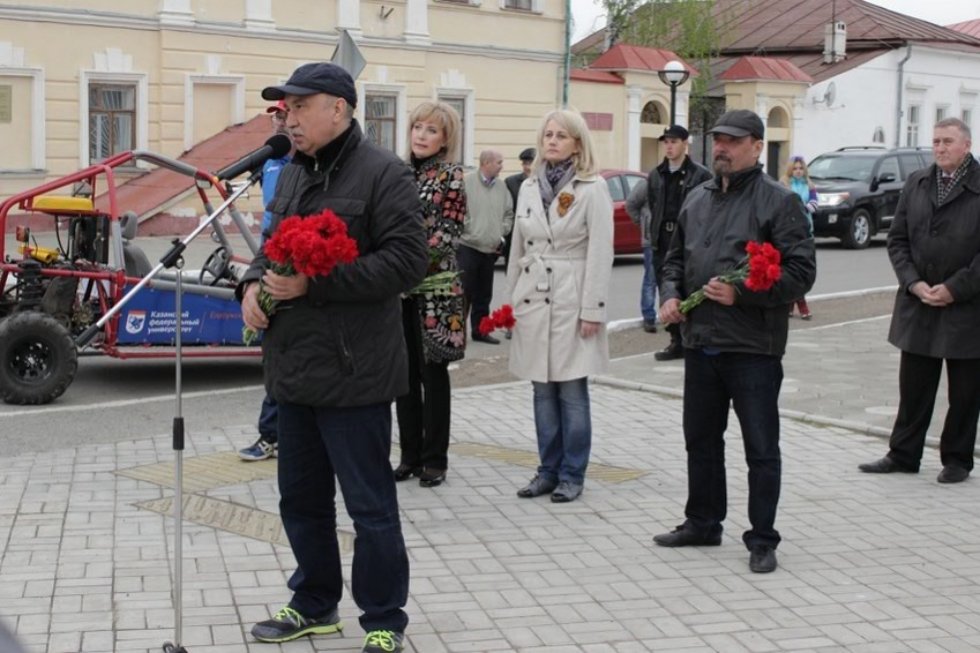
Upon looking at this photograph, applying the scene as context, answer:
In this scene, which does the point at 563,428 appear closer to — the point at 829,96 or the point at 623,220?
the point at 623,220

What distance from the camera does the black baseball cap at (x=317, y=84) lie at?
16.8 ft

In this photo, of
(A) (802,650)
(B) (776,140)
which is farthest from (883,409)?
(B) (776,140)

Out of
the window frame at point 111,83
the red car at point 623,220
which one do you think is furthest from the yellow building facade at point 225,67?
the red car at point 623,220

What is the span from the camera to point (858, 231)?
27.7 metres

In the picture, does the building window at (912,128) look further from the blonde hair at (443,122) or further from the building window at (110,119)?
the blonde hair at (443,122)

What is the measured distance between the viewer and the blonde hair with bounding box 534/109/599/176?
300 inches

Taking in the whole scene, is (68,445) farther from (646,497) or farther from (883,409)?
(883,409)

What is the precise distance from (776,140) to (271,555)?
3605cm

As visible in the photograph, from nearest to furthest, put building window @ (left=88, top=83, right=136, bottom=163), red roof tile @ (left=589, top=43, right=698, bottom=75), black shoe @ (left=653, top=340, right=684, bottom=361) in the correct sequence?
black shoe @ (left=653, top=340, right=684, bottom=361)
building window @ (left=88, top=83, right=136, bottom=163)
red roof tile @ (left=589, top=43, right=698, bottom=75)

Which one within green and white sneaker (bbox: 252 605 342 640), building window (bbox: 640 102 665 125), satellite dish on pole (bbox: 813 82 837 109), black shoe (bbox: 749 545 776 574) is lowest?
green and white sneaker (bbox: 252 605 342 640)

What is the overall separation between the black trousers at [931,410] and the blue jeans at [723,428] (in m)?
2.04

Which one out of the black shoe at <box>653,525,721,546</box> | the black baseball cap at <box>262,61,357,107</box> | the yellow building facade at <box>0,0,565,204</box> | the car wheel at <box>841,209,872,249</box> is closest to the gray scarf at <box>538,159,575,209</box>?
the black shoe at <box>653,525,721,546</box>

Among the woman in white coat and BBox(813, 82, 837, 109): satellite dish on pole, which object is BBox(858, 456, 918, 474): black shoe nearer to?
the woman in white coat

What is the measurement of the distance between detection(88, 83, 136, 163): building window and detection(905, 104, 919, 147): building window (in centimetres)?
2661
